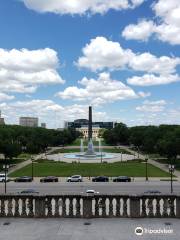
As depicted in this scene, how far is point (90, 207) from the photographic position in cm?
1800

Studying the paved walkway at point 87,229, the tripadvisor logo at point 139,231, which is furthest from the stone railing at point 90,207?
the tripadvisor logo at point 139,231

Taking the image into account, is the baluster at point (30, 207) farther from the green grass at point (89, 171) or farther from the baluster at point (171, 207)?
the green grass at point (89, 171)

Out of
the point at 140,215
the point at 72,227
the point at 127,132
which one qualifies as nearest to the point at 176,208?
the point at 140,215

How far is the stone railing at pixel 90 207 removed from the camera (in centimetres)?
1781

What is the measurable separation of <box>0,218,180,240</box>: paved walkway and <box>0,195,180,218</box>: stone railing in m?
0.47

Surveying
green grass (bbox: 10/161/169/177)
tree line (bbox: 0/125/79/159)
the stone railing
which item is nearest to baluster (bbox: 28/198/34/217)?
the stone railing

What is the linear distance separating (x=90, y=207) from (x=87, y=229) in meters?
2.01

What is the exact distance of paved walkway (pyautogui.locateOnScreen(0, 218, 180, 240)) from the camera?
15.0 m

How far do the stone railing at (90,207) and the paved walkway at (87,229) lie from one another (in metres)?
0.47

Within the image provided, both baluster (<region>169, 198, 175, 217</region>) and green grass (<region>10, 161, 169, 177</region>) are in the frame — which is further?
green grass (<region>10, 161, 169, 177</region>)

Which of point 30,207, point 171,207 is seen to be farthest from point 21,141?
point 171,207

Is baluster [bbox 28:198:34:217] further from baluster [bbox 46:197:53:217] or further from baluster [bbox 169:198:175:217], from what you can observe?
baluster [bbox 169:198:175:217]

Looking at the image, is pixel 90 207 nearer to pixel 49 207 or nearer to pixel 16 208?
pixel 49 207

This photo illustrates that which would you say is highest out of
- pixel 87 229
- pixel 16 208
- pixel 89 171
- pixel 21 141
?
pixel 21 141
